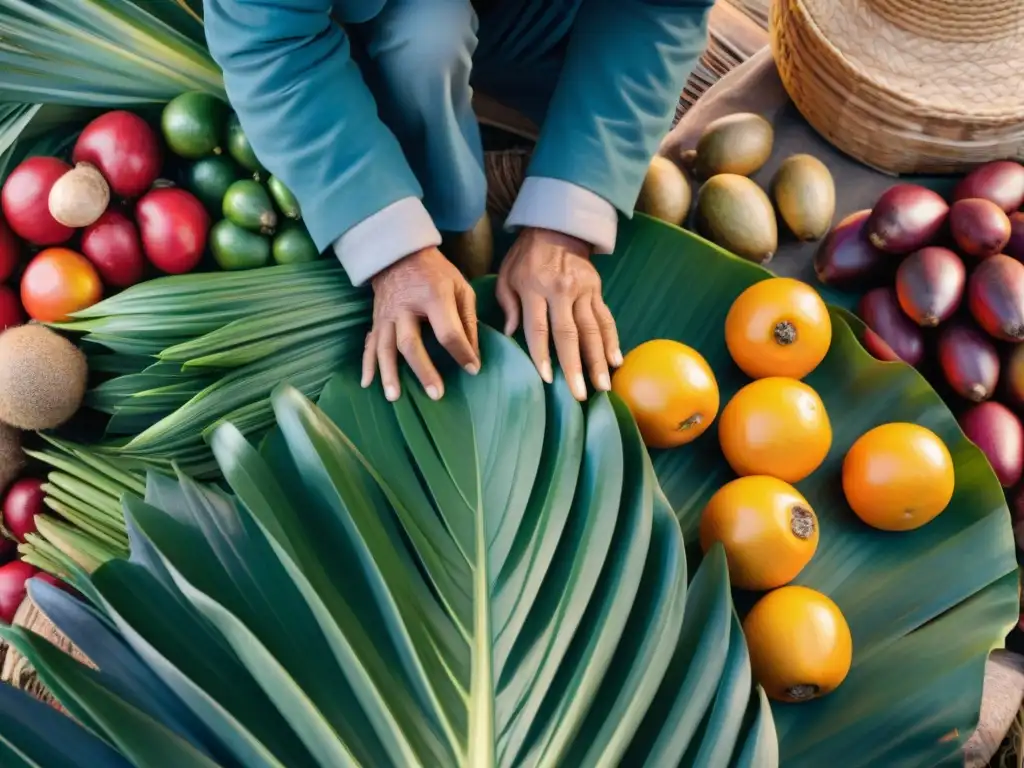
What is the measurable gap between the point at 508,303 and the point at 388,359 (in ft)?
0.48

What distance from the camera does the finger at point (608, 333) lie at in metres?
0.86

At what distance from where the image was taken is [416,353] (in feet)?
2.74

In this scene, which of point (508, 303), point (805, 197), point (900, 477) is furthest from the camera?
point (805, 197)

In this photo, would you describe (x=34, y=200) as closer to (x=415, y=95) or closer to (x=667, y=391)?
(x=415, y=95)

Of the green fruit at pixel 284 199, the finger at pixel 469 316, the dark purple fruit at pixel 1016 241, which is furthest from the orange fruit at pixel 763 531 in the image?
the green fruit at pixel 284 199

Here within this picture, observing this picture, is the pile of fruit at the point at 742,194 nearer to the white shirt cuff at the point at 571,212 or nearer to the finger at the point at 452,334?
the white shirt cuff at the point at 571,212

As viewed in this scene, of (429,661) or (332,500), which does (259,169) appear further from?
(429,661)

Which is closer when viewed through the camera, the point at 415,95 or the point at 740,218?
the point at 415,95

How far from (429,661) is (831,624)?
1.13 ft

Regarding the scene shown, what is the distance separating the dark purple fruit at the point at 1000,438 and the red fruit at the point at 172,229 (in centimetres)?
93

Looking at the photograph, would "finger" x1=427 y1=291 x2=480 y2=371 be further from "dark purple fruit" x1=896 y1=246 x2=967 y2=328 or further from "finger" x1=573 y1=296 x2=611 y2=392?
"dark purple fruit" x1=896 y1=246 x2=967 y2=328

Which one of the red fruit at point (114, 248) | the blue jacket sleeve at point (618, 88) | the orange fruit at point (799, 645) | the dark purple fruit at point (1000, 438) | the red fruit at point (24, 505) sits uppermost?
the blue jacket sleeve at point (618, 88)

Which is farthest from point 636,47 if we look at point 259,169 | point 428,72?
point 259,169

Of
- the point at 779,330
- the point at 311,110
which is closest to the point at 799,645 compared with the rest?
the point at 779,330
